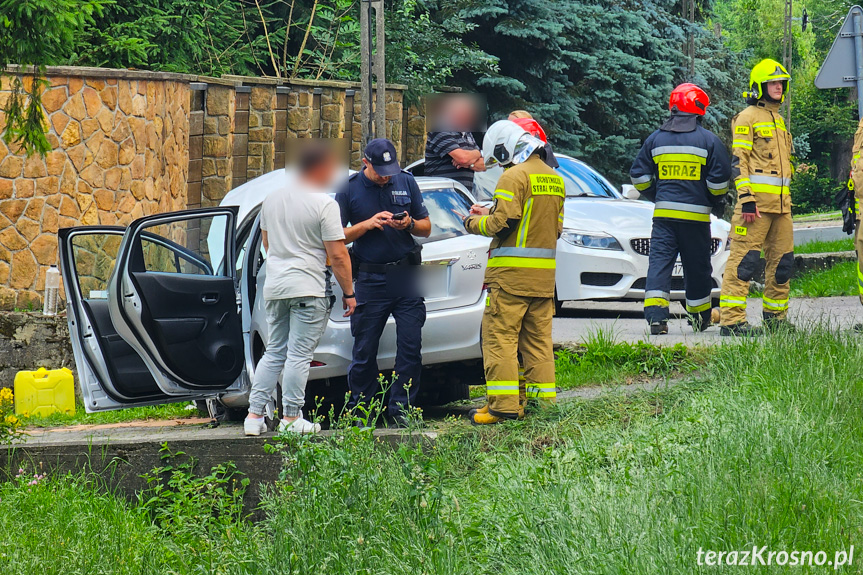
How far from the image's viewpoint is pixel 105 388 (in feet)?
23.2

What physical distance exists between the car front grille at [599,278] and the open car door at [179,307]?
13.6 feet

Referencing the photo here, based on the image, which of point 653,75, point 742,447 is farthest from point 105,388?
point 653,75

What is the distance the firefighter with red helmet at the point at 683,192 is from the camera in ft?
28.2

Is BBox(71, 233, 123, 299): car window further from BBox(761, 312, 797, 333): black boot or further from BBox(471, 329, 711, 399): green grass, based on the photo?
BBox(761, 312, 797, 333): black boot

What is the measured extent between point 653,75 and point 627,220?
37.3 ft

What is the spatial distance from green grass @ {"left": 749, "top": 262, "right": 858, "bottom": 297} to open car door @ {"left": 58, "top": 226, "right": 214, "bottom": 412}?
8449mm

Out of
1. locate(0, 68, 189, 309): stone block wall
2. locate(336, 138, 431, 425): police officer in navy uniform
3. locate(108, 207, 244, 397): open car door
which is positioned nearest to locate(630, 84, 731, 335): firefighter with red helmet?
locate(336, 138, 431, 425): police officer in navy uniform

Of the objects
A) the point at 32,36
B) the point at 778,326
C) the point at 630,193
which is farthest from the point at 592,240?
the point at 32,36

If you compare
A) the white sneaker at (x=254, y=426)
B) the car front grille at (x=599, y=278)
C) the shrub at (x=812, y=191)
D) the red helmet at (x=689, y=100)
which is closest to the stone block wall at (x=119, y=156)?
the car front grille at (x=599, y=278)

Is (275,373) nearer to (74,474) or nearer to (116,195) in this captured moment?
(74,474)

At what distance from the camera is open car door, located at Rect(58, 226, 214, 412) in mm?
6973

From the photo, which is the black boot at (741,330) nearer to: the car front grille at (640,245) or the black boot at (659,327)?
the black boot at (659,327)

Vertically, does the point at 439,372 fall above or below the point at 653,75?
below

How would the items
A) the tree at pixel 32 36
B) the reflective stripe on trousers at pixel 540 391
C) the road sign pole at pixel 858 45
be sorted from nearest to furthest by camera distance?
the reflective stripe on trousers at pixel 540 391 → the tree at pixel 32 36 → the road sign pole at pixel 858 45
